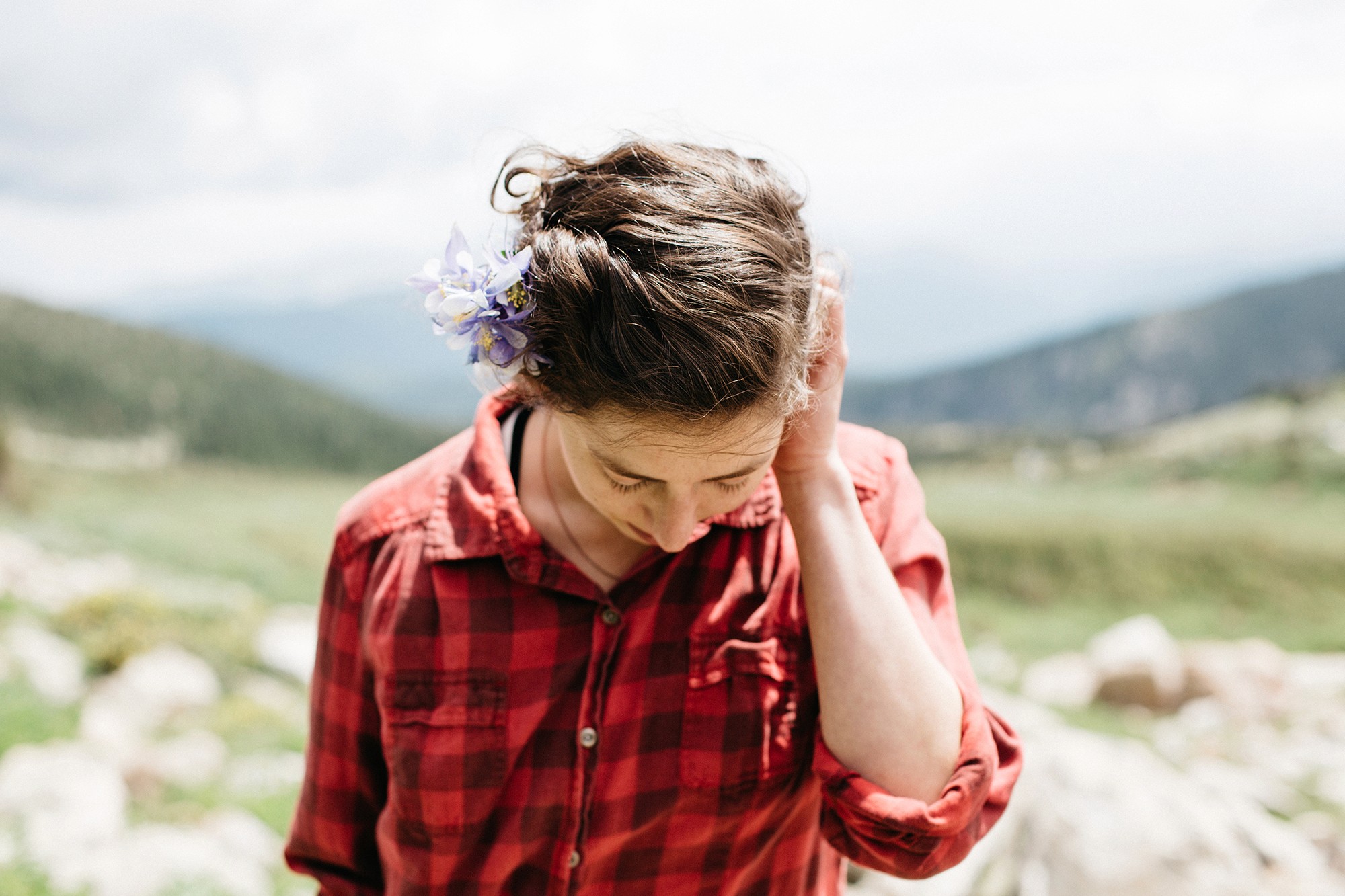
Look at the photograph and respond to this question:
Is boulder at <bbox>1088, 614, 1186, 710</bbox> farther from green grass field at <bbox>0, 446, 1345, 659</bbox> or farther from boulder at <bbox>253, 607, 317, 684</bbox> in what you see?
boulder at <bbox>253, 607, 317, 684</bbox>

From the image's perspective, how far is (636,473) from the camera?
53.6 inches

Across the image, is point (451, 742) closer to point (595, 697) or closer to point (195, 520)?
point (595, 697)

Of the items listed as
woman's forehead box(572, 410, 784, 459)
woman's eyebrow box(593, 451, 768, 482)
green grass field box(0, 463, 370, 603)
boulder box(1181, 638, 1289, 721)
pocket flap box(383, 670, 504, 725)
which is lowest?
boulder box(1181, 638, 1289, 721)

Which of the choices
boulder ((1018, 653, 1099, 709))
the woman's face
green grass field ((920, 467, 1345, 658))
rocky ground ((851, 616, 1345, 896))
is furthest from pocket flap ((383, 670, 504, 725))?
green grass field ((920, 467, 1345, 658))

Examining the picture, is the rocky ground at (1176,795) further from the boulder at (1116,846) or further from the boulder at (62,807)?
the boulder at (62,807)

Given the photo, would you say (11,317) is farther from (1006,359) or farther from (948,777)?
(1006,359)

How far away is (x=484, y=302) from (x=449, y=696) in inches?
26.5

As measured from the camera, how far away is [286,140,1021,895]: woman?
1.29 m

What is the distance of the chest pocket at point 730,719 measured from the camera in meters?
1.53

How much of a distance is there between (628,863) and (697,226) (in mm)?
1086

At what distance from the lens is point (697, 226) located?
1.23 m

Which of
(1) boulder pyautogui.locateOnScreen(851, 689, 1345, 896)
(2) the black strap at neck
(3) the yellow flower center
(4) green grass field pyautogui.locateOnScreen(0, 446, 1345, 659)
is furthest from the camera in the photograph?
(4) green grass field pyautogui.locateOnScreen(0, 446, 1345, 659)

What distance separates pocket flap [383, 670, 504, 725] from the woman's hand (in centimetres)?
62

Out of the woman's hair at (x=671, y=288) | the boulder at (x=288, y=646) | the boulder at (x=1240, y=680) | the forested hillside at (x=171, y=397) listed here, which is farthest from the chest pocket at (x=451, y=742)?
the forested hillside at (x=171, y=397)
